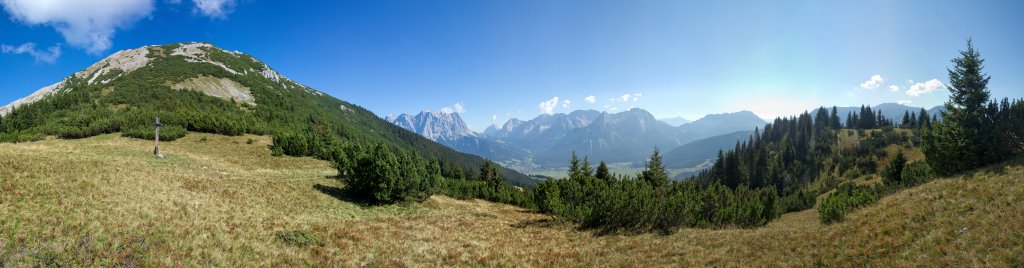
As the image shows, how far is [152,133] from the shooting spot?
155 feet

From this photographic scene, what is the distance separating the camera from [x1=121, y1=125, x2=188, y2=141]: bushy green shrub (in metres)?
46.9

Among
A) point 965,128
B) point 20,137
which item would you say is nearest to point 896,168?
point 965,128

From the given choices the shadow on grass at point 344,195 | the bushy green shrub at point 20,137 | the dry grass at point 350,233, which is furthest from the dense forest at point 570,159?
the dry grass at point 350,233

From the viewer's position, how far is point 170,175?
84.5 ft

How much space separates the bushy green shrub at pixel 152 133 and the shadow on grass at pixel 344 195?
29.3 meters

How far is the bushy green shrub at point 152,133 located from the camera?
4688 cm

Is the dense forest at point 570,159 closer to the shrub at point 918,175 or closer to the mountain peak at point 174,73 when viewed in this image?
the shrub at point 918,175

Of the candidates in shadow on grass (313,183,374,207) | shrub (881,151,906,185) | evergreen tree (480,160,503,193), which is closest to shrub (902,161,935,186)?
shrub (881,151,906,185)

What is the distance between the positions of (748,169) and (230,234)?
170 m

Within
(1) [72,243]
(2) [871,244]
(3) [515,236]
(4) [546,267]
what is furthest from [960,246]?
(1) [72,243]

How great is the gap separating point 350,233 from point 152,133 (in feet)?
147

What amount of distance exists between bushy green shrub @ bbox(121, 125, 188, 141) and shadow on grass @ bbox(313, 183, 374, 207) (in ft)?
96.2

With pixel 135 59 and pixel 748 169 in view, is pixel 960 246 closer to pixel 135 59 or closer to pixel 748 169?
pixel 748 169

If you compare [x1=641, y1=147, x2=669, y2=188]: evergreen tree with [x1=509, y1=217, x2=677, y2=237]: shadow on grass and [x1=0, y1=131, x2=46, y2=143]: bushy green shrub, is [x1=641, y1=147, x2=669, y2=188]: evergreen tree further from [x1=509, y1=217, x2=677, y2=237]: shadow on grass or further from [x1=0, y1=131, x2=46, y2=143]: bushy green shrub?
[x1=0, y1=131, x2=46, y2=143]: bushy green shrub
